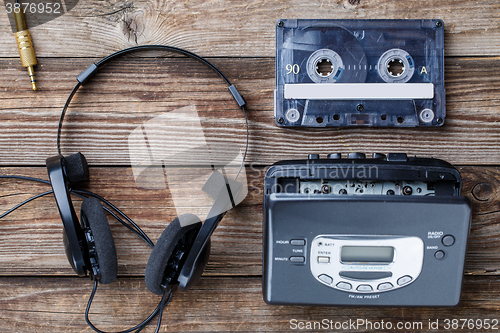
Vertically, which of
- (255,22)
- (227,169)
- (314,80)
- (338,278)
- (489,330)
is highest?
(255,22)

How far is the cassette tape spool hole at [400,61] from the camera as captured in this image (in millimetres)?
771

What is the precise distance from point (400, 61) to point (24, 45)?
2.61ft

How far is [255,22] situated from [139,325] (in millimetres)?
682

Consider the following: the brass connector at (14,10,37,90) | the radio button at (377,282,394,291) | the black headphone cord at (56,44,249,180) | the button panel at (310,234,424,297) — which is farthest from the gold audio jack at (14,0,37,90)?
the radio button at (377,282,394,291)

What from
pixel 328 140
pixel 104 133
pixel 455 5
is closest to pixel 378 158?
pixel 328 140

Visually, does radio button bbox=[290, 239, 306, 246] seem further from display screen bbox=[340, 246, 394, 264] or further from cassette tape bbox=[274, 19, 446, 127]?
cassette tape bbox=[274, 19, 446, 127]

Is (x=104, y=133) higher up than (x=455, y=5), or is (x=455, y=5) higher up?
(x=455, y=5)

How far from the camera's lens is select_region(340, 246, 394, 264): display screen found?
59cm

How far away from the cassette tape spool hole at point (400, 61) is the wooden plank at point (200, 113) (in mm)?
85

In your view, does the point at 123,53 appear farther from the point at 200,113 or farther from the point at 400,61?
the point at 400,61

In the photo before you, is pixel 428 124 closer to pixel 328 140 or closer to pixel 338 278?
pixel 328 140

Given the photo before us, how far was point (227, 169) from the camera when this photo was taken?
763 mm

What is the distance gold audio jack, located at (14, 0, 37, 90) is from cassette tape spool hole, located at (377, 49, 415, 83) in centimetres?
73

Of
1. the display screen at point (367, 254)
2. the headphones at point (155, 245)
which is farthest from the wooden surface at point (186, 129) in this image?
the display screen at point (367, 254)
